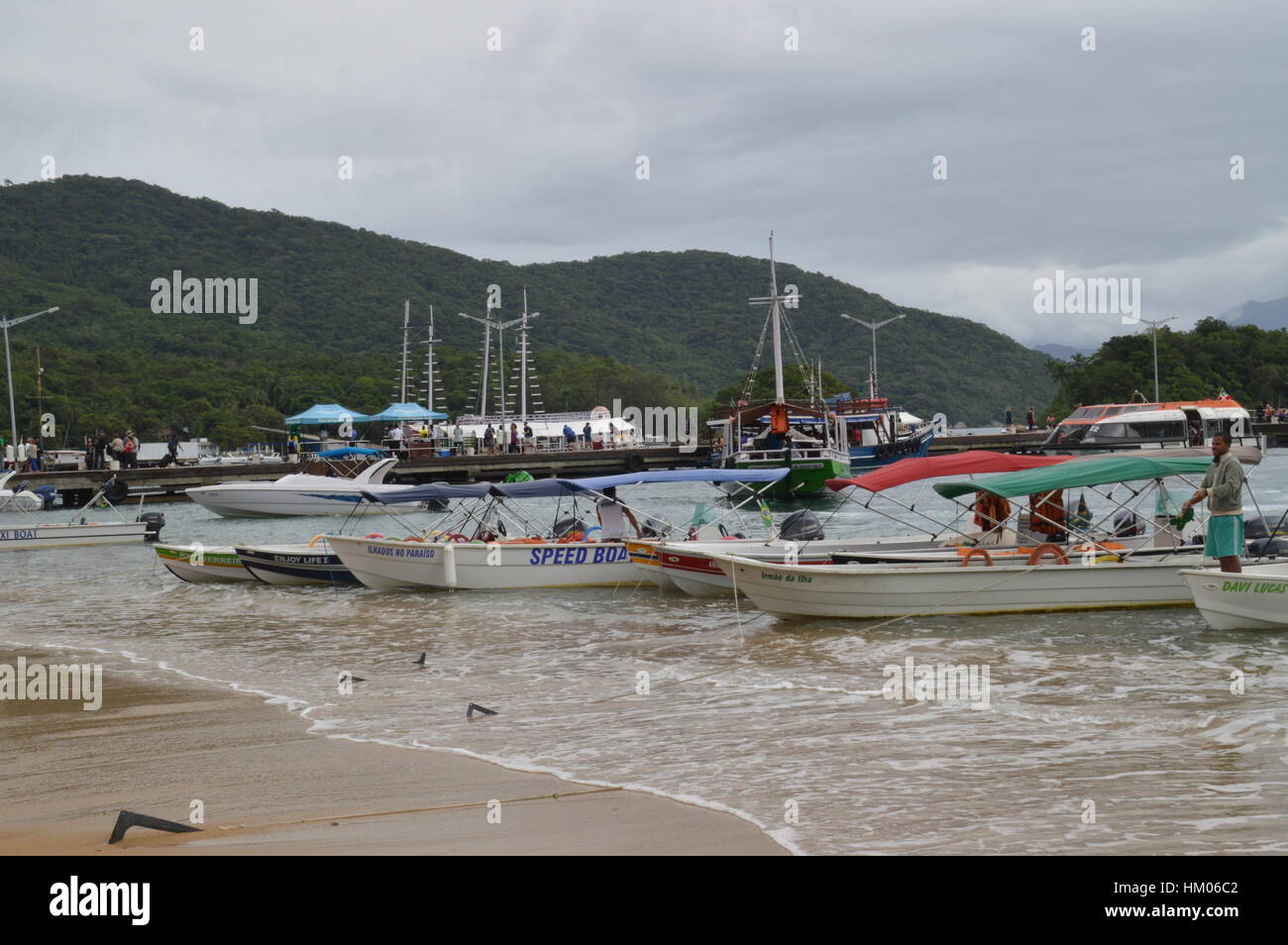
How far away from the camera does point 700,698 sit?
11.0 metres

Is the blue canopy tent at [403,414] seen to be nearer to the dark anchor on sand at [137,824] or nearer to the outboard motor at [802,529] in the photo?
the outboard motor at [802,529]

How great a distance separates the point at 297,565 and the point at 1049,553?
13.1m

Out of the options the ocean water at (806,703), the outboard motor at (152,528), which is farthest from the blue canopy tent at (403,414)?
the ocean water at (806,703)

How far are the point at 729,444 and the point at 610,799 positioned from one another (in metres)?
40.8

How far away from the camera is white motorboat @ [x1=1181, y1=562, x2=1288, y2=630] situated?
12922 mm

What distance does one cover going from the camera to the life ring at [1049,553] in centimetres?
1528

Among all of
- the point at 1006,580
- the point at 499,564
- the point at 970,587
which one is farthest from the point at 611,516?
the point at 1006,580

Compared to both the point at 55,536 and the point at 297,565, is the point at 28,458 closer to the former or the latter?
the point at 55,536

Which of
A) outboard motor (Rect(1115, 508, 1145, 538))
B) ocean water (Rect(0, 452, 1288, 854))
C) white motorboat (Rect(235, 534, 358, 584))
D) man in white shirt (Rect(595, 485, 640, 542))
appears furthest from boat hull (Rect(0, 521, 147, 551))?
outboard motor (Rect(1115, 508, 1145, 538))

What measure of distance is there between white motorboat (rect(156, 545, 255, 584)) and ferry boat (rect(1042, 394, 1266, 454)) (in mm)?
37458

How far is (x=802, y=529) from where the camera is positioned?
19.7m

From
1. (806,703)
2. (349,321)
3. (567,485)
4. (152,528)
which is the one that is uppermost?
(349,321)

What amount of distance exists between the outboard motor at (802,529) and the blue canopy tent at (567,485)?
28.8 inches
